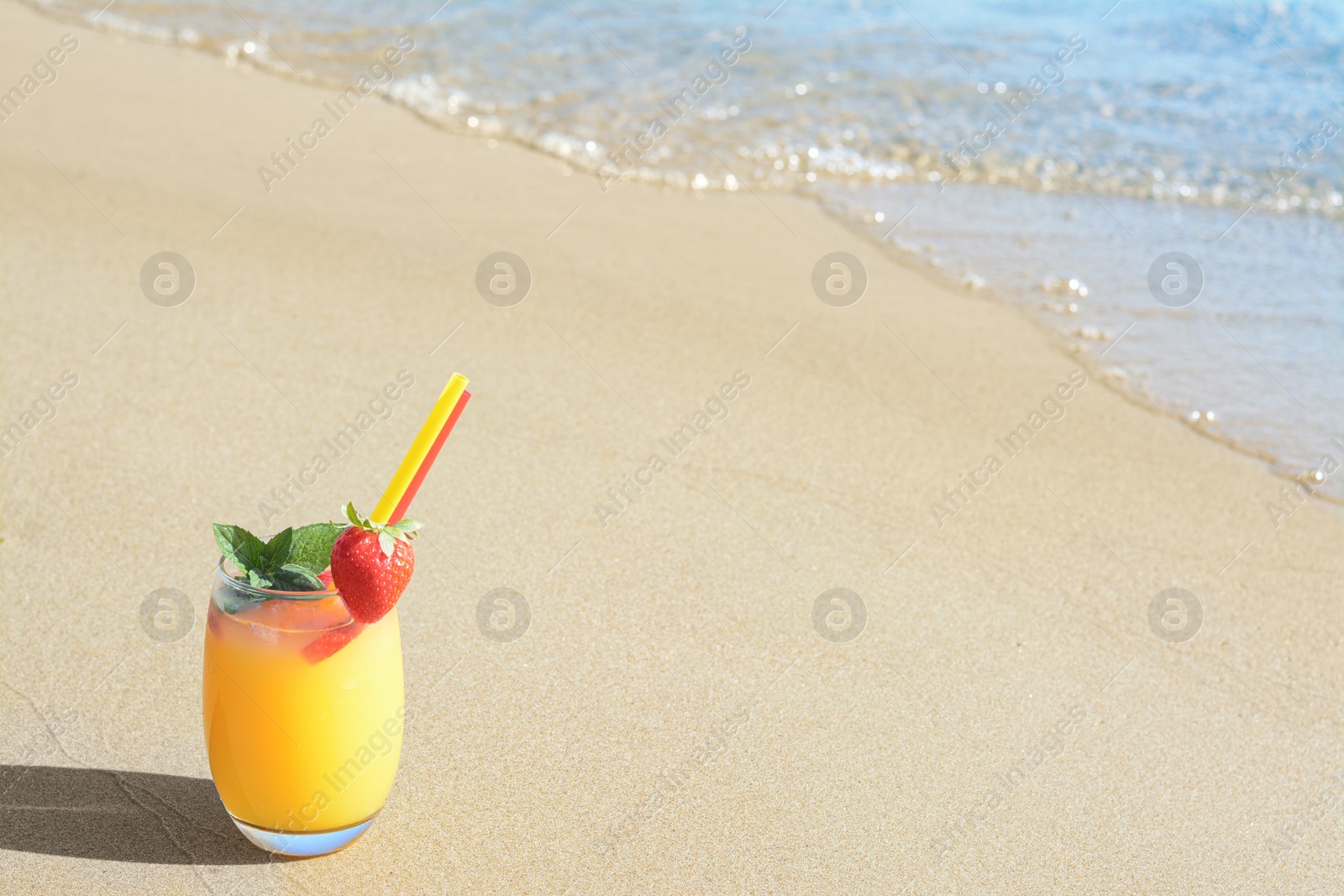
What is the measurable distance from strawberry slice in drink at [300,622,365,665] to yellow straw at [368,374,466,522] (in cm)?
19

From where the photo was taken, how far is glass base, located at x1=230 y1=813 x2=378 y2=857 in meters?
1.90

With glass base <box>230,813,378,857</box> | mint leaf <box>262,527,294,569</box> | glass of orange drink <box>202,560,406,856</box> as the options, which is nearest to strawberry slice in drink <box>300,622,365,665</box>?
glass of orange drink <box>202,560,406,856</box>

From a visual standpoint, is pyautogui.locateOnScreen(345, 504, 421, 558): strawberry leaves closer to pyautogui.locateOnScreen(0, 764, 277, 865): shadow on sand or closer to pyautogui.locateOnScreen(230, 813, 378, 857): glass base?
pyautogui.locateOnScreen(230, 813, 378, 857): glass base

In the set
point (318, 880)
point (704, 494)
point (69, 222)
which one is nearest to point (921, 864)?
point (318, 880)

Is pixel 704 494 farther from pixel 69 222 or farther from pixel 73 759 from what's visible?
pixel 69 222

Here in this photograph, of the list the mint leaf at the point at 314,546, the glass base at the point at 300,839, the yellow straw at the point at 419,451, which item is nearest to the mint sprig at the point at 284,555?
the mint leaf at the point at 314,546

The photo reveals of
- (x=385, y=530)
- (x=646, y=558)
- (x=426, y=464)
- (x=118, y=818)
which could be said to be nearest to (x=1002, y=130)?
(x=646, y=558)

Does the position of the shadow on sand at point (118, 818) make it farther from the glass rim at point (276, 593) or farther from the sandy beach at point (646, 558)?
the glass rim at point (276, 593)

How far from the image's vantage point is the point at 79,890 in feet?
6.04

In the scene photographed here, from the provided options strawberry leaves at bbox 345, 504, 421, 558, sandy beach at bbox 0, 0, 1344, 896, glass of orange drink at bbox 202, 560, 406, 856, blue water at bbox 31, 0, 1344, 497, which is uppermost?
strawberry leaves at bbox 345, 504, 421, 558

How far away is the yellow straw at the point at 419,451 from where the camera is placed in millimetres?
1702

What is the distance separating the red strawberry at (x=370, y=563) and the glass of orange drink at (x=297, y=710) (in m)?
0.09

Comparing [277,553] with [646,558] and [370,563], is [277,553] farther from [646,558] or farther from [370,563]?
[646,558]

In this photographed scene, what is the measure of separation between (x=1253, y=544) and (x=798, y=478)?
126 cm
